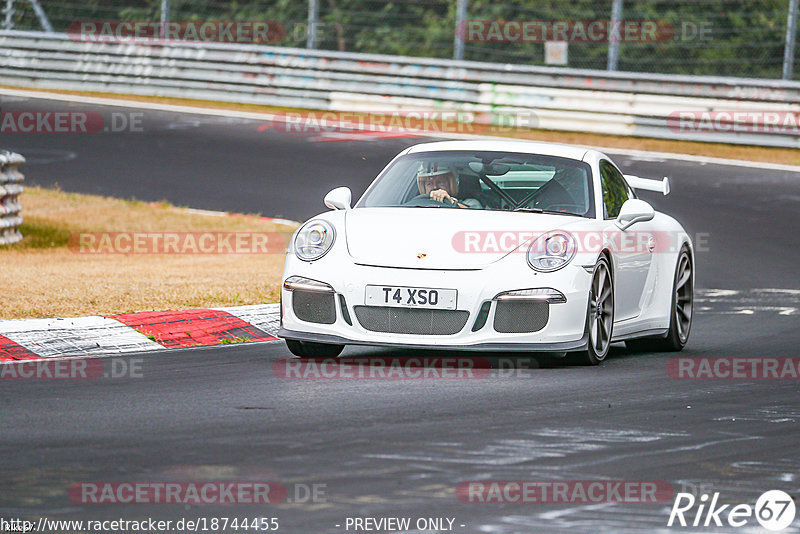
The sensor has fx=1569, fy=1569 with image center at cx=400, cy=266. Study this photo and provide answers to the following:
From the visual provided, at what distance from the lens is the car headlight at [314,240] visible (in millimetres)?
8617

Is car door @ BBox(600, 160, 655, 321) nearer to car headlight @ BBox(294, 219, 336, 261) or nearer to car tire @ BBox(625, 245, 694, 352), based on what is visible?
car tire @ BBox(625, 245, 694, 352)

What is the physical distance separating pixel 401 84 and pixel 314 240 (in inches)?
633

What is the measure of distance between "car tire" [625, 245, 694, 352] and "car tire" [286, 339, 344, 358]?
2304 mm

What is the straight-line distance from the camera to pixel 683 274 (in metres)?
10.5

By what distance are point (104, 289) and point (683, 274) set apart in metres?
4.12

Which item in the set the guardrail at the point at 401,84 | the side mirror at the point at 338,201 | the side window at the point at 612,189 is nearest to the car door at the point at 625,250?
the side window at the point at 612,189

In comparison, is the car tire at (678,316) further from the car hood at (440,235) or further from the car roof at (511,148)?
the car hood at (440,235)

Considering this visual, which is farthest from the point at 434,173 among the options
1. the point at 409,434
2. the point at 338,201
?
the point at 409,434

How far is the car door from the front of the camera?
9211mm

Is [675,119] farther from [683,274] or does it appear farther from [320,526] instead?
[320,526]

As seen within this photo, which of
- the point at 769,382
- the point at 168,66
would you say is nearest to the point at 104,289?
the point at 769,382

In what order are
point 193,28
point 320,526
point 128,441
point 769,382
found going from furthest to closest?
point 193,28 → point 769,382 → point 128,441 → point 320,526

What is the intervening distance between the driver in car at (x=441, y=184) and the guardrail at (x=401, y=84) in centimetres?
1305

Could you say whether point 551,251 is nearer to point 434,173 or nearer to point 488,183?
point 488,183
